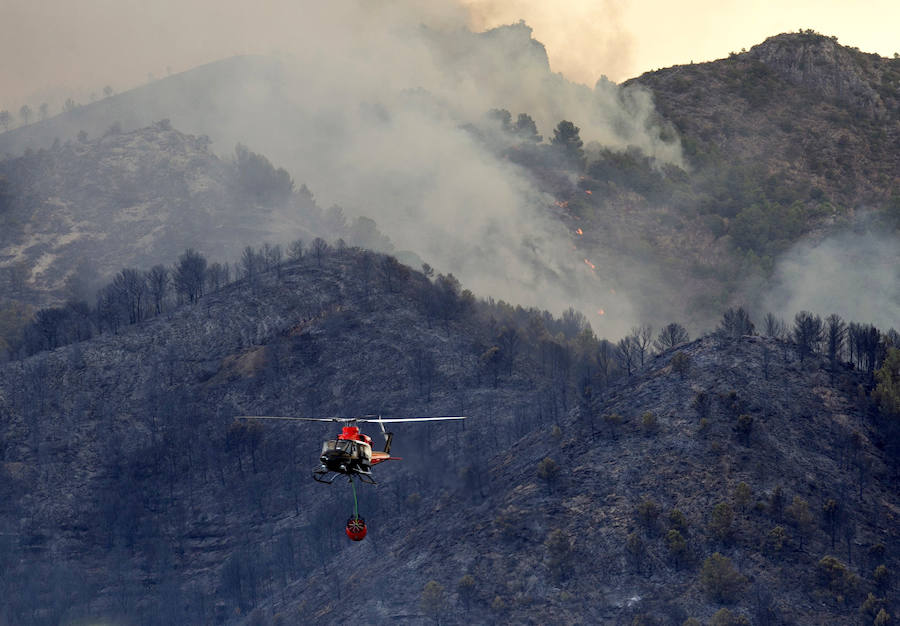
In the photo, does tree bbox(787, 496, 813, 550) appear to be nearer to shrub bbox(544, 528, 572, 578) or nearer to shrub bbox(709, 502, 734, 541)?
shrub bbox(709, 502, 734, 541)

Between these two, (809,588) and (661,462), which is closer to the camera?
(809,588)

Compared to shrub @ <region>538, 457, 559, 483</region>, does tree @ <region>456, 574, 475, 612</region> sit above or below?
below

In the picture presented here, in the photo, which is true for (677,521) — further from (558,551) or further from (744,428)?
(744,428)

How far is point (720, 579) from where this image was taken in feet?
526

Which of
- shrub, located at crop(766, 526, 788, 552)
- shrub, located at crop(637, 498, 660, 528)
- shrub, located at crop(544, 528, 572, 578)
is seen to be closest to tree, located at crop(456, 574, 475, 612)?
shrub, located at crop(544, 528, 572, 578)

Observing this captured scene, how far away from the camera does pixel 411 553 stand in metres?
180

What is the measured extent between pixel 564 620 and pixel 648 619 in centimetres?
1031

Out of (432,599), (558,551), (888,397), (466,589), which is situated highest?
(888,397)

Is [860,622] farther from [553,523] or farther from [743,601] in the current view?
[553,523]

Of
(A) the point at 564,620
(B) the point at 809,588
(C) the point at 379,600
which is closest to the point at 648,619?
(A) the point at 564,620

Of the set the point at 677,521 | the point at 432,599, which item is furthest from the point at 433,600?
the point at 677,521

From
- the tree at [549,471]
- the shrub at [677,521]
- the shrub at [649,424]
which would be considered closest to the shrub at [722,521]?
the shrub at [677,521]

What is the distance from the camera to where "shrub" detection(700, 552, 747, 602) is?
160 meters

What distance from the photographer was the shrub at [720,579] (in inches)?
6280
